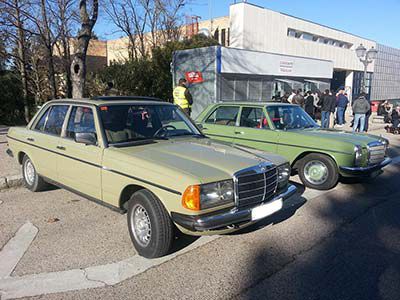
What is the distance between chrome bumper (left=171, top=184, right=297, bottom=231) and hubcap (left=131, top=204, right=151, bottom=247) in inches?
18.6

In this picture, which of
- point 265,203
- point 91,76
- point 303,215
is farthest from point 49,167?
point 91,76

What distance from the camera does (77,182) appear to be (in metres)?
4.29

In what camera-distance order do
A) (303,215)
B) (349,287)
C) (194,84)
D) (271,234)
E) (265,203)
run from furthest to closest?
(194,84) < (303,215) < (271,234) < (265,203) < (349,287)

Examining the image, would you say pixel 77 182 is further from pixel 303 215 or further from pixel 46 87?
pixel 46 87

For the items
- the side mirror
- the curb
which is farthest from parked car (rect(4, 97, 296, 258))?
the curb

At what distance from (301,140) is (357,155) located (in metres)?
0.99

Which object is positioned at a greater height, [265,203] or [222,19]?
[222,19]

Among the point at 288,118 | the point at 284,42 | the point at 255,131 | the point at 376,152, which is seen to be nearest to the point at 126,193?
the point at 255,131

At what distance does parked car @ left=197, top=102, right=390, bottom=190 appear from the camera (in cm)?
567

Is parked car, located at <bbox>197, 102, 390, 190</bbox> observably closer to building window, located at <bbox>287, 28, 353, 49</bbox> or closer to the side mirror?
the side mirror

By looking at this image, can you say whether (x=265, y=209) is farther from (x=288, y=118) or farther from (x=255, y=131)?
(x=288, y=118)

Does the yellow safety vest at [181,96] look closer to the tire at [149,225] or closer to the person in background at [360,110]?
the tire at [149,225]

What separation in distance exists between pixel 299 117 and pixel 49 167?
5.00m

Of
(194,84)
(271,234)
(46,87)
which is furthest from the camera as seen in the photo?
(46,87)
